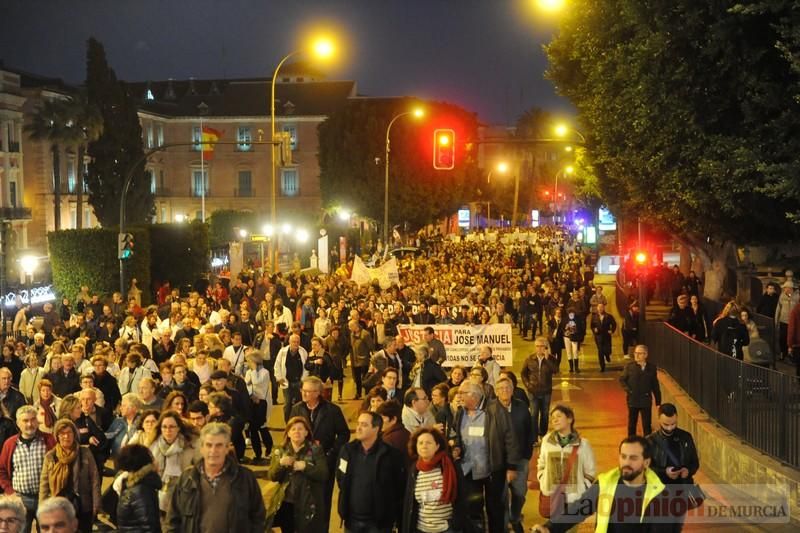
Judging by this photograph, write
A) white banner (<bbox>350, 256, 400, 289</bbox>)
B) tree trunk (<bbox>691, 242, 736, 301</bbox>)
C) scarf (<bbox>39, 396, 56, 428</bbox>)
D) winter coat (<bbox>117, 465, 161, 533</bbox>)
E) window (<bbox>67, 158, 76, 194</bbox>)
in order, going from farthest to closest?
1. window (<bbox>67, 158, 76, 194</bbox>)
2. white banner (<bbox>350, 256, 400, 289</bbox>)
3. tree trunk (<bbox>691, 242, 736, 301</bbox>)
4. scarf (<bbox>39, 396, 56, 428</bbox>)
5. winter coat (<bbox>117, 465, 161, 533</bbox>)

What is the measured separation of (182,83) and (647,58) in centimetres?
9887

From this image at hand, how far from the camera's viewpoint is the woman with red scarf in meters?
7.77

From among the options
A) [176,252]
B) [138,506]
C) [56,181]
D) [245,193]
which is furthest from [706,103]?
[245,193]

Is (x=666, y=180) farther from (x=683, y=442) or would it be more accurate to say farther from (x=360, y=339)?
(x=683, y=442)

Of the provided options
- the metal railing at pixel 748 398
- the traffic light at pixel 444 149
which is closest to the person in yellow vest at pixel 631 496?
the metal railing at pixel 748 398

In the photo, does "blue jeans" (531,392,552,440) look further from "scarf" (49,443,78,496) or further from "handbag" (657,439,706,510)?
"scarf" (49,443,78,496)

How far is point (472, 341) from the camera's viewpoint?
2114cm

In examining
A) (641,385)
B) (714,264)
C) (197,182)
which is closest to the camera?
(641,385)

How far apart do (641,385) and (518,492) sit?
4329 millimetres

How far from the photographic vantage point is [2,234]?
83.2 feet

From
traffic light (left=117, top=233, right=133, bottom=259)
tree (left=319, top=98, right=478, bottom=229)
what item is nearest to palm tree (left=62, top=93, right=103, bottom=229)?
tree (left=319, top=98, right=478, bottom=229)

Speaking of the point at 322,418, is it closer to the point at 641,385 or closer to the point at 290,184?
the point at 641,385

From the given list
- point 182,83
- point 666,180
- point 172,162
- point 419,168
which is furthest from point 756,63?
point 182,83

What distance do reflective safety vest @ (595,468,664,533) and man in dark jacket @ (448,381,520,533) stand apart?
112 inches
